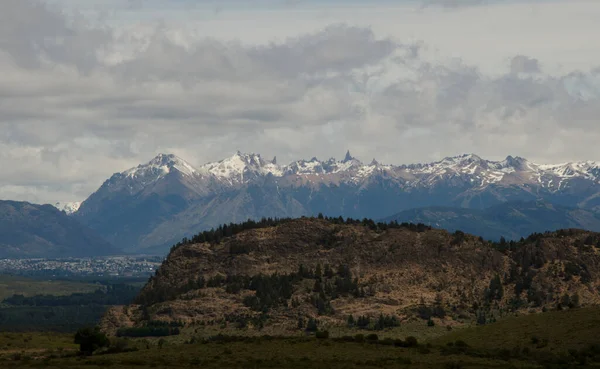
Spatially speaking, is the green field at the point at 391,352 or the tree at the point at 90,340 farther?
the tree at the point at 90,340

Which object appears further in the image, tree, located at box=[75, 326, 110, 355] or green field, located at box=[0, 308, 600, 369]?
tree, located at box=[75, 326, 110, 355]

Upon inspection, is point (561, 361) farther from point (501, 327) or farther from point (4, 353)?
point (4, 353)

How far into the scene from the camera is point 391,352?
509 ft

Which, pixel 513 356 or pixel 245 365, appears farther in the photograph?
pixel 513 356

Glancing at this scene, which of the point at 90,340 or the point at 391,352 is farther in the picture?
the point at 90,340

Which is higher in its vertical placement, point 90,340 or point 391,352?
point 90,340

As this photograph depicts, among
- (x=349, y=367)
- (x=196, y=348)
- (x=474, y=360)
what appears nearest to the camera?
(x=349, y=367)

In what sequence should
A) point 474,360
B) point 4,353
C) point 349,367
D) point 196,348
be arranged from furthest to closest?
point 4,353
point 196,348
point 474,360
point 349,367

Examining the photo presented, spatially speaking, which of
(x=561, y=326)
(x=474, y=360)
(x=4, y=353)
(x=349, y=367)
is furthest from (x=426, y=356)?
(x=4, y=353)

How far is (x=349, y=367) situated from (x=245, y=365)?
14.0 m

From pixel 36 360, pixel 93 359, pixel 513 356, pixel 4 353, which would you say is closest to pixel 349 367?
pixel 513 356

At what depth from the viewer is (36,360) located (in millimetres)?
152750

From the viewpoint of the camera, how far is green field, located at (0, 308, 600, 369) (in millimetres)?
141375

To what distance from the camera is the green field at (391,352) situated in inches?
5566
